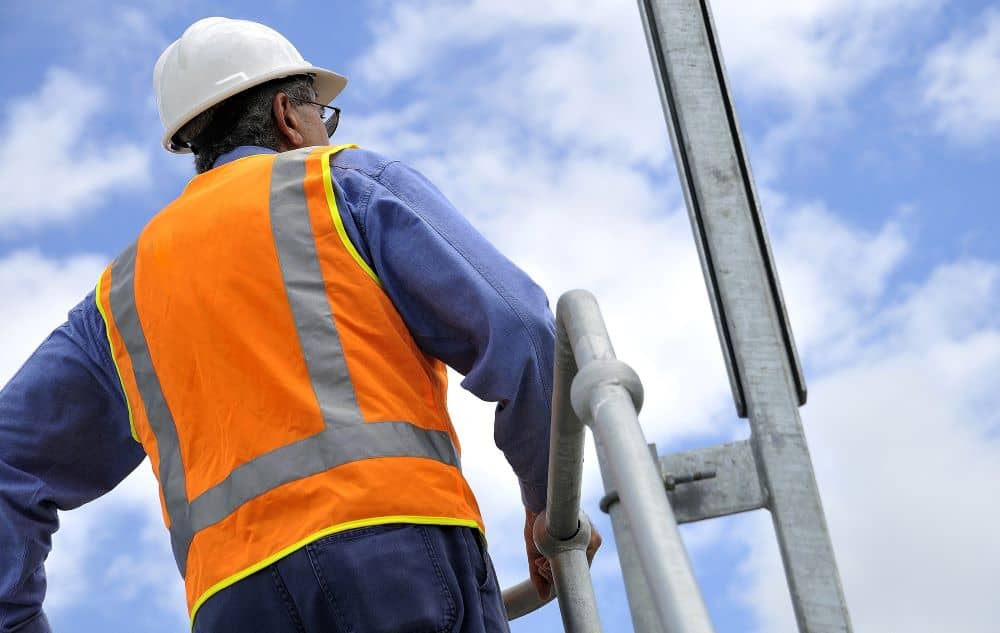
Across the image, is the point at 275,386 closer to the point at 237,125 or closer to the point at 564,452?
the point at 564,452

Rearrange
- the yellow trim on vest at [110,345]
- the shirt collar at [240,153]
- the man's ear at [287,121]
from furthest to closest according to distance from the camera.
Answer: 1. the man's ear at [287,121]
2. the shirt collar at [240,153]
3. the yellow trim on vest at [110,345]

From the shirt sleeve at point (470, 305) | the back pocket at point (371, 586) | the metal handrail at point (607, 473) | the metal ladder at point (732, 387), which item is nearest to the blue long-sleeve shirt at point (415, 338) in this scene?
the shirt sleeve at point (470, 305)

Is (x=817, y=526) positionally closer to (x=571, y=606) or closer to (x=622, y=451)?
(x=622, y=451)

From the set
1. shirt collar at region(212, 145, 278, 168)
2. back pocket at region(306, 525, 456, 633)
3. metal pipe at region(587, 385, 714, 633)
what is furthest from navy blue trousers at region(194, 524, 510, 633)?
shirt collar at region(212, 145, 278, 168)

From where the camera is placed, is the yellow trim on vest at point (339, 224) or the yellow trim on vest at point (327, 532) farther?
the yellow trim on vest at point (339, 224)

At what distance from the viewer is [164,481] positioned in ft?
9.27

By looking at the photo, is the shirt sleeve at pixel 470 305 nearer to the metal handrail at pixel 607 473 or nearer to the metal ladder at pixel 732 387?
the metal handrail at pixel 607 473

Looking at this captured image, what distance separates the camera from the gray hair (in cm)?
329

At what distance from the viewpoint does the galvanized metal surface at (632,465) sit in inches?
60.2

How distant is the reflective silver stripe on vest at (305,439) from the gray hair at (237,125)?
0.37 m

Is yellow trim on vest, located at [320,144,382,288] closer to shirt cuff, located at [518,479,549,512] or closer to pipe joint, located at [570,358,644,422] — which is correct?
shirt cuff, located at [518,479,549,512]

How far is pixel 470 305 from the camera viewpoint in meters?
2.71

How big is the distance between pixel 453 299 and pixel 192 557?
2.19ft

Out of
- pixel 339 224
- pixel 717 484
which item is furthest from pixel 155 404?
pixel 717 484
